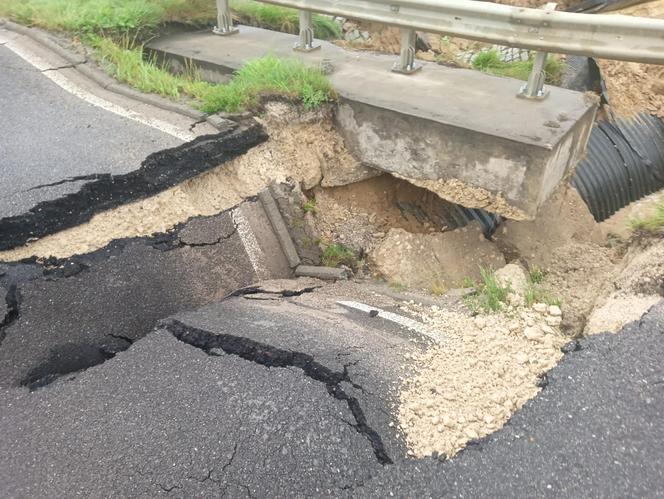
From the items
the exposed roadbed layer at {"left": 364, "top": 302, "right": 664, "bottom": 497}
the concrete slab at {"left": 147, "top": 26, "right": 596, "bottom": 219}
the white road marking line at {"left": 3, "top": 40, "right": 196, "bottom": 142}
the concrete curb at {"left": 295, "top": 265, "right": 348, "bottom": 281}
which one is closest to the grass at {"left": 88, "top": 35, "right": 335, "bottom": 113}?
the concrete slab at {"left": 147, "top": 26, "right": 596, "bottom": 219}

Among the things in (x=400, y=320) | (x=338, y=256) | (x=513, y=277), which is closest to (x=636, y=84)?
(x=513, y=277)

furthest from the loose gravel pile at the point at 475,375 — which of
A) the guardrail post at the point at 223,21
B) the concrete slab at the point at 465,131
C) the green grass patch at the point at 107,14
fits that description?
the green grass patch at the point at 107,14

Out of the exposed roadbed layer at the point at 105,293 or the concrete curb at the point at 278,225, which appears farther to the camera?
the concrete curb at the point at 278,225

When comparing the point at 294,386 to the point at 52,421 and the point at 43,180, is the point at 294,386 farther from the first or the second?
the point at 43,180

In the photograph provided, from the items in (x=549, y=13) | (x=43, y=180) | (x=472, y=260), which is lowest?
(x=472, y=260)

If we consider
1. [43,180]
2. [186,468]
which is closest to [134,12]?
[43,180]

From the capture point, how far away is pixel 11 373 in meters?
2.79

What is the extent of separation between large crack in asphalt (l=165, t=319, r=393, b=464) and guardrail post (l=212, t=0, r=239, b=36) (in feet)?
14.5

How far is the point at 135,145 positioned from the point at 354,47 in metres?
3.08

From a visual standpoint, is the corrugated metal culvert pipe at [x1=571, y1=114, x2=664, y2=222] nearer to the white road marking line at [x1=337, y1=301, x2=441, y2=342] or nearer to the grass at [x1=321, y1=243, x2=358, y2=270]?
the grass at [x1=321, y1=243, x2=358, y2=270]

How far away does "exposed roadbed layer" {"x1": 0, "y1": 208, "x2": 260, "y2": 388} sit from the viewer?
116 inches

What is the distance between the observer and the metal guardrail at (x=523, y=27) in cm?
363

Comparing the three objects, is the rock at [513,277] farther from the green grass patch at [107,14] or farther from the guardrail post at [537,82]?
the green grass patch at [107,14]

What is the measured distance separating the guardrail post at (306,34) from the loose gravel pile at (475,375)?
381 cm
